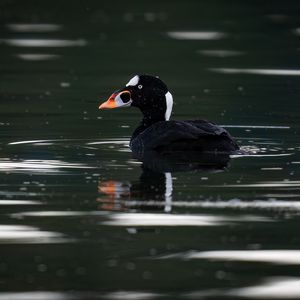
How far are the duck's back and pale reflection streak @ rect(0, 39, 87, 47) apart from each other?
13.0 meters

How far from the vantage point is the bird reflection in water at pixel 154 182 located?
10852mm

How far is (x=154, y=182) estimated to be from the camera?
11961 millimetres

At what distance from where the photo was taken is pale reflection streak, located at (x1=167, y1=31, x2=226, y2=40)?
28.1m

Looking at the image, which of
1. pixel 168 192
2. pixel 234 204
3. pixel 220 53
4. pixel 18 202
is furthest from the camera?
pixel 220 53

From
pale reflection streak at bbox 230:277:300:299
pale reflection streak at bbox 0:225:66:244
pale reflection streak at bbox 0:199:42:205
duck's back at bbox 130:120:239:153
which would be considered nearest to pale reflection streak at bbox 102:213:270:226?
pale reflection streak at bbox 0:225:66:244

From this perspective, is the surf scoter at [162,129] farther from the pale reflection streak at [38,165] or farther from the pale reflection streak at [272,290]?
the pale reflection streak at [272,290]

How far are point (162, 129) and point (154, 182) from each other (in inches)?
77.4

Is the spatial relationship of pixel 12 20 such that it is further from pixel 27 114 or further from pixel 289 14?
pixel 27 114

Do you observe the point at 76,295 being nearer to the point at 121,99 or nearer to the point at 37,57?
the point at 121,99

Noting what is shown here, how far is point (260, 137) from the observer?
49.3 feet

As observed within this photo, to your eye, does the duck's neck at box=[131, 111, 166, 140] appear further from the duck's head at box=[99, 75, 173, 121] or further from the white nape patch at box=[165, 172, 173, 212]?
the white nape patch at box=[165, 172, 173, 212]

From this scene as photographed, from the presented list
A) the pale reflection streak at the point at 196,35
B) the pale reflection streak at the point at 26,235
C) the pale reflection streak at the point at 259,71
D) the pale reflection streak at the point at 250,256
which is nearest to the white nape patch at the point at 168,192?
the pale reflection streak at the point at 26,235

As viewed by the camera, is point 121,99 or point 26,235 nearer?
point 26,235

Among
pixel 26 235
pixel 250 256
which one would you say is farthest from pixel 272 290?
pixel 26 235
